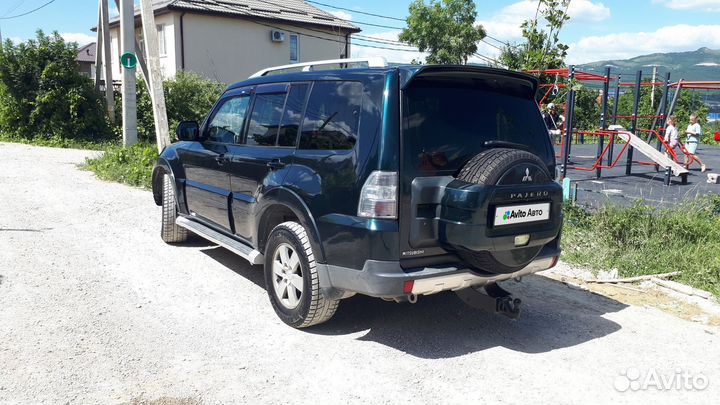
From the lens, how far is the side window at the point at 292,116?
4.46m

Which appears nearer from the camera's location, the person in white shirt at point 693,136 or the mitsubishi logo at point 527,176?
the mitsubishi logo at point 527,176

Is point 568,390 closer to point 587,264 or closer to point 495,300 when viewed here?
point 495,300

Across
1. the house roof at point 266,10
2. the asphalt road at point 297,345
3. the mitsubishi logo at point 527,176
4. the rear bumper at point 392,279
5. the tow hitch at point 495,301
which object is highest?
the house roof at point 266,10

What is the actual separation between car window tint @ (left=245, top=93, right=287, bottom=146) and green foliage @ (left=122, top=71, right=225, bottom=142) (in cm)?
1385

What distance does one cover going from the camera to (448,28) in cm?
3559

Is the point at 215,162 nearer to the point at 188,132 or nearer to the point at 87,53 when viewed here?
the point at 188,132

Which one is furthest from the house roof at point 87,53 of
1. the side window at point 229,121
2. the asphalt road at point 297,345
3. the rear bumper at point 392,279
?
the rear bumper at point 392,279

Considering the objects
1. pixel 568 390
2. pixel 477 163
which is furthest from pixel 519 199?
pixel 568 390

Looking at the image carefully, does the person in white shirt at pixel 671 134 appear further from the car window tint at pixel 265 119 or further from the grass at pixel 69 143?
the grass at pixel 69 143

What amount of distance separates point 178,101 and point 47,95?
3.90m

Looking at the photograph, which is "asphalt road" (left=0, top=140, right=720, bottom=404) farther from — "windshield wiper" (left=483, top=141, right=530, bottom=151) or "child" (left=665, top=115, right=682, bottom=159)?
"child" (left=665, top=115, right=682, bottom=159)

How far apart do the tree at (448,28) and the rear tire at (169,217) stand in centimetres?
3053

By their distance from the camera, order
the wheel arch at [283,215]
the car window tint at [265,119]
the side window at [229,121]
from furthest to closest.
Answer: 1. the side window at [229,121]
2. the car window tint at [265,119]
3. the wheel arch at [283,215]

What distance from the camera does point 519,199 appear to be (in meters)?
3.81
